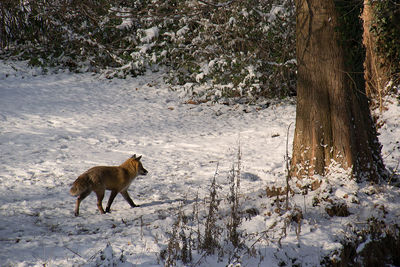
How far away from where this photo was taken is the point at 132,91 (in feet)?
46.2

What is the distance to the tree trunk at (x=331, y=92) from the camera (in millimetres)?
5426

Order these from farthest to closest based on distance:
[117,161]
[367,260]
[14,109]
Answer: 1. [14,109]
2. [117,161]
3. [367,260]

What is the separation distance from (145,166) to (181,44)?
265 inches

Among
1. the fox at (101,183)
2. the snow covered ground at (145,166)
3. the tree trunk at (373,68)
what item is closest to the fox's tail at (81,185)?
the fox at (101,183)

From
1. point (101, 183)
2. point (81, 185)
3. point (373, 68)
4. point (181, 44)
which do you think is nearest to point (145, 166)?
point (101, 183)

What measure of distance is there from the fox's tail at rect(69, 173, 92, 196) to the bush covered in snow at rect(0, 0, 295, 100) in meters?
4.52

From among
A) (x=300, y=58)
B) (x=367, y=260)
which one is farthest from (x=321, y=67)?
(x=367, y=260)

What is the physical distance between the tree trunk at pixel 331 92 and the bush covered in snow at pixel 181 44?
387 centimetres

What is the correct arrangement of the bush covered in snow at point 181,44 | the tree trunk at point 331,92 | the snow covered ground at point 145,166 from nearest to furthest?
1. the snow covered ground at point 145,166
2. the tree trunk at point 331,92
3. the bush covered in snow at point 181,44

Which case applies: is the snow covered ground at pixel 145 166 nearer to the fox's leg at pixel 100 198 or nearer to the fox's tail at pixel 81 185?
the fox's leg at pixel 100 198

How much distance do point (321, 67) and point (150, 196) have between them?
3775mm

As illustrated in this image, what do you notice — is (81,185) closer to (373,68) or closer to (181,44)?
(373,68)

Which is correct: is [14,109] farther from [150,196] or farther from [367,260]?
[367,260]

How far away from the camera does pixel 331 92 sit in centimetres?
553
